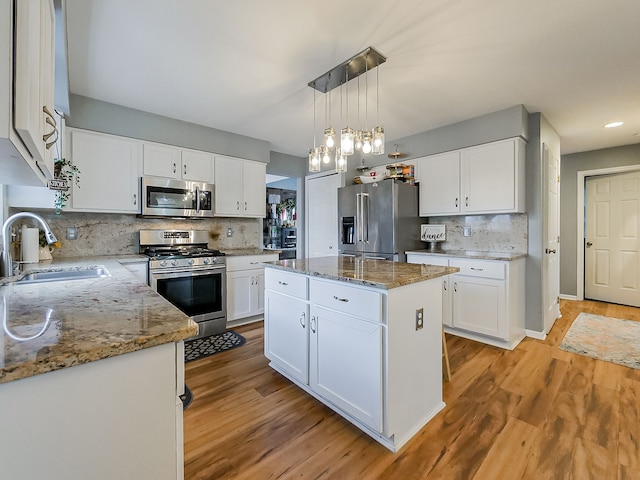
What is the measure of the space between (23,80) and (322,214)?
4023 millimetres

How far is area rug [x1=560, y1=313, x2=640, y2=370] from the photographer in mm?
2736

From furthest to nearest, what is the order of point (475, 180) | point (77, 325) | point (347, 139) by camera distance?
point (475, 180) → point (347, 139) → point (77, 325)

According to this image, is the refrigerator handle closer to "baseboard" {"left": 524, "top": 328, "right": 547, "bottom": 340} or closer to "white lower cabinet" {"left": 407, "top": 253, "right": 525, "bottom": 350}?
"white lower cabinet" {"left": 407, "top": 253, "right": 525, "bottom": 350}

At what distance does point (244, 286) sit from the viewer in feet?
11.8

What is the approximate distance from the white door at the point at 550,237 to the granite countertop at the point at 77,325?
3.69 m

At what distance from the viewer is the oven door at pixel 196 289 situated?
2939 millimetres

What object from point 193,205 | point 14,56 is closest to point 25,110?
point 14,56

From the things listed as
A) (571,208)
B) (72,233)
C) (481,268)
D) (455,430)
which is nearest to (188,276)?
(72,233)

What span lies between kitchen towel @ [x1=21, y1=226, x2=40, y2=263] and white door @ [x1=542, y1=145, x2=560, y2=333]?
474 cm

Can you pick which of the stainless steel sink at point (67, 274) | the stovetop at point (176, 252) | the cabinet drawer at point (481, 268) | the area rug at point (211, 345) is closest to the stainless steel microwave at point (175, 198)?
the stovetop at point (176, 252)

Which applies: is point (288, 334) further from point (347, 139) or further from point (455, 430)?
point (347, 139)

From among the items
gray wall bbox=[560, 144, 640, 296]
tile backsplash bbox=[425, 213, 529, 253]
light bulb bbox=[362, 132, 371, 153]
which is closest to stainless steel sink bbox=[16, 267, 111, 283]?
light bulb bbox=[362, 132, 371, 153]

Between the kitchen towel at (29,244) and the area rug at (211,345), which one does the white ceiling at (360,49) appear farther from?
the area rug at (211,345)

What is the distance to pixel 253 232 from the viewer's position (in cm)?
429
